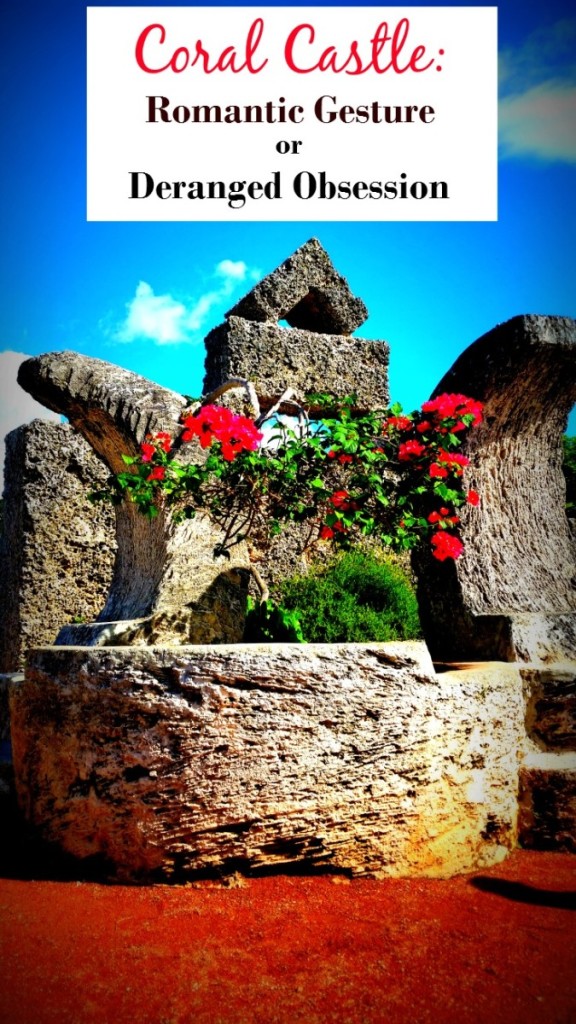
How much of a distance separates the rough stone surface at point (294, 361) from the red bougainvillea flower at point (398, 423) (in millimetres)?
4318

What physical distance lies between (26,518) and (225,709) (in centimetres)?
387

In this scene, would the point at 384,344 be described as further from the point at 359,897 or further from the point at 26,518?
the point at 359,897

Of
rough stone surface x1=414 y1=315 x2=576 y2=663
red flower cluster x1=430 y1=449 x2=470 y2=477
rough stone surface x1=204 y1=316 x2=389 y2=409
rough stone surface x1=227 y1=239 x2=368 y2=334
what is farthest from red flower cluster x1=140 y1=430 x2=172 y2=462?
rough stone surface x1=227 y1=239 x2=368 y2=334

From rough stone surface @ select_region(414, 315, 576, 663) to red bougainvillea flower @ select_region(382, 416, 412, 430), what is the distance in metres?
0.27

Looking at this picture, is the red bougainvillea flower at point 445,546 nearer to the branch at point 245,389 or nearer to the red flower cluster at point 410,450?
the red flower cluster at point 410,450

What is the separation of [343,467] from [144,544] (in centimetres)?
144

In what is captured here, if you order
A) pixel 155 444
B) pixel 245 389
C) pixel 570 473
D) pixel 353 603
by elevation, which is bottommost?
pixel 353 603

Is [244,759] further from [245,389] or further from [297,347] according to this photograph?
[297,347]

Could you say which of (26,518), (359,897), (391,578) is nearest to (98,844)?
(359,897)

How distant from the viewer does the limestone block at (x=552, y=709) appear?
315cm

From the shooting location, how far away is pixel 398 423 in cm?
390

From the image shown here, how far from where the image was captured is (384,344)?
365 inches

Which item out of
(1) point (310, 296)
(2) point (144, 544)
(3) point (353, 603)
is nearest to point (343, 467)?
(2) point (144, 544)

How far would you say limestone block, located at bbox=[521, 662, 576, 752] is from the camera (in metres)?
3.15
